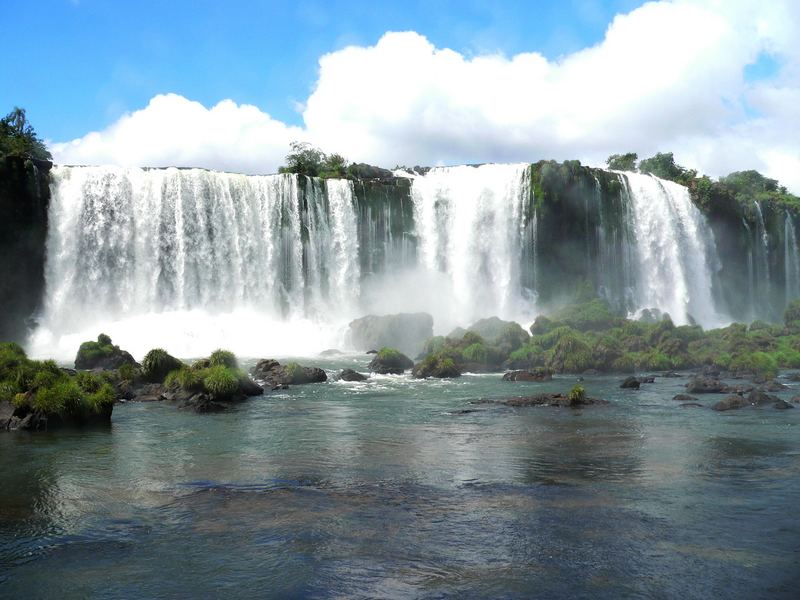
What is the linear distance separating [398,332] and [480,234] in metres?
14.3

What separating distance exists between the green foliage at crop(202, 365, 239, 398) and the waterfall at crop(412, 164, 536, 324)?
28.8 m

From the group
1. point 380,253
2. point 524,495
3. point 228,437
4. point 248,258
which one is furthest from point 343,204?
point 524,495

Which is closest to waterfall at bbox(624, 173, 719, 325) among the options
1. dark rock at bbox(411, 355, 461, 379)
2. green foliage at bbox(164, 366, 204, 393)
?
dark rock at bbox(411, 355, 461, 379)

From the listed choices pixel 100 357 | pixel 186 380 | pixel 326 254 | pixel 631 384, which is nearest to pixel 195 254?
pixel 326 254

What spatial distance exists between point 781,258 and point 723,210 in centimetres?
856

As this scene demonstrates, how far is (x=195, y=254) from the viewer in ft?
147

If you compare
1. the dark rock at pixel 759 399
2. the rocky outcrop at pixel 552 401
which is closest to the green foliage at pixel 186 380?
the rocky outcrop at pixel 552 401

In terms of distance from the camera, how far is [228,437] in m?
17.5

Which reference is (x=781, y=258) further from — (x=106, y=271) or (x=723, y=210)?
(x=106, y=271)

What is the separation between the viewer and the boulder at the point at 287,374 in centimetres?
2786

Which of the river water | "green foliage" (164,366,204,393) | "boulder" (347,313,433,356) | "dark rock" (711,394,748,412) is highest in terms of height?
"boulder" (347,313,433,356)

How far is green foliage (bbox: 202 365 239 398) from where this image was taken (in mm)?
22797

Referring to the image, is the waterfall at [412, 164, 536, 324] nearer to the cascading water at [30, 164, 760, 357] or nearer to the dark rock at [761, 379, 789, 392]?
the cascading water at [30, 164, 760, 357]

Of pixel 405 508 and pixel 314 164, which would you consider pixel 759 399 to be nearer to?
pixel 405 508
